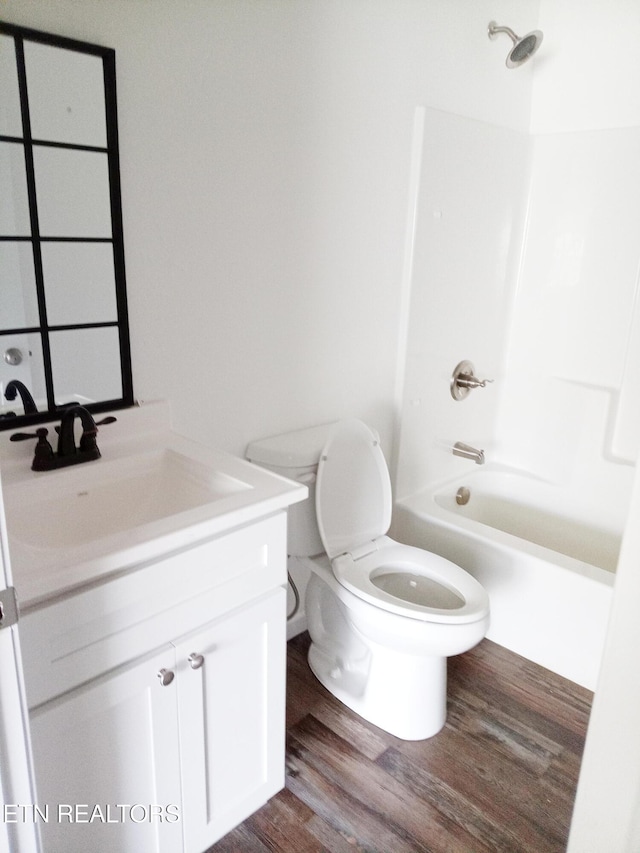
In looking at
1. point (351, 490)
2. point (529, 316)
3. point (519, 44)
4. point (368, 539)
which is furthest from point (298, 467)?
point (519, 44)

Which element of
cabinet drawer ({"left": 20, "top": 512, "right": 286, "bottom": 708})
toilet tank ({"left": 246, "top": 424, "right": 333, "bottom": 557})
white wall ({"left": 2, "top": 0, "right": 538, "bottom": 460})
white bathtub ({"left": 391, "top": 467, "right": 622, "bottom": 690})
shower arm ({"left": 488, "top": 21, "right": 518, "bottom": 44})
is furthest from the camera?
shower arm ({"left": 488, "top": 21, "right": 518, "bottom": 44})

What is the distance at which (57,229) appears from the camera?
143cm

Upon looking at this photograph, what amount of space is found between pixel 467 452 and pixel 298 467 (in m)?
0.99

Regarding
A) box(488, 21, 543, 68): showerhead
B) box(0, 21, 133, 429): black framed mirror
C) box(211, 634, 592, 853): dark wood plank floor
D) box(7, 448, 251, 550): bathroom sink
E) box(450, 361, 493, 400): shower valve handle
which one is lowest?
box(211, 634, 592, 853): dark wood plank floor

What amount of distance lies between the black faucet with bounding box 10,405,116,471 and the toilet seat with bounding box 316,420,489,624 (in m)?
0.70

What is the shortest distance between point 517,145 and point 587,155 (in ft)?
0.91

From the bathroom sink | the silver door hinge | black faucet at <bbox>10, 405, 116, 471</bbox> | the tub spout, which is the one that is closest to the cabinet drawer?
the bathroom sink

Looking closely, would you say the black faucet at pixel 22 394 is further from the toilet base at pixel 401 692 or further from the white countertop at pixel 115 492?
the toilet base at pixel 401 692

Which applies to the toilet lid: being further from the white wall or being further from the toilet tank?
the white wall

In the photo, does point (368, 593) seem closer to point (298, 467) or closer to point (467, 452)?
point (298, 467)

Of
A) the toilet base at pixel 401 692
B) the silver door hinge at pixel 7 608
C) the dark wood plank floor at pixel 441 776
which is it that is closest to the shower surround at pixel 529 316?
the dark wood plank floor at pixel 441 776

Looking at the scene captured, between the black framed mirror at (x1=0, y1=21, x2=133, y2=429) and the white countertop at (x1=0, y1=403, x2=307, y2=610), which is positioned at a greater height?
the black framed mirror at (x1=0, y1=21, x2=133, y2=429)

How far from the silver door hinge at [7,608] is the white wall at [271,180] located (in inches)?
37.8

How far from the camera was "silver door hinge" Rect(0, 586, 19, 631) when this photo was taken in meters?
0.76
